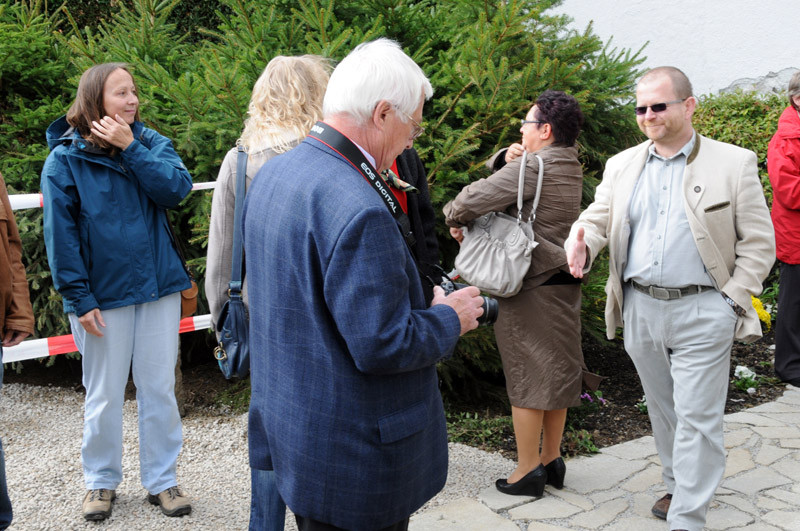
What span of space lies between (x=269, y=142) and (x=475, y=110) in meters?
2.12

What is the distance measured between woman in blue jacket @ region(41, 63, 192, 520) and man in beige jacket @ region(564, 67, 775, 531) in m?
1.95

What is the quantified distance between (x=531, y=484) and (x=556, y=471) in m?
0.20

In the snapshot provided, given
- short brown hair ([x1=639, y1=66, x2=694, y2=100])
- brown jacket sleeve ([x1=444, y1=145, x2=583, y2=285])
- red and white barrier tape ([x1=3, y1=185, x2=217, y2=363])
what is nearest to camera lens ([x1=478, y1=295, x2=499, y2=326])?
brown jacket sleeve ([x1=444, y1=145, x2=583, y2=285])

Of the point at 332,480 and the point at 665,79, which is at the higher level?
the point at 665,79

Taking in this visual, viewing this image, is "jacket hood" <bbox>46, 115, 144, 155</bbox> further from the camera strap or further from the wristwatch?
the wristwatch

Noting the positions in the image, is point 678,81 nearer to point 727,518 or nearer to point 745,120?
point 727,518

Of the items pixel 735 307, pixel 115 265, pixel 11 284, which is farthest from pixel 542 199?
pixel 11 284

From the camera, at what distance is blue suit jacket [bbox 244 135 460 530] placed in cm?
185

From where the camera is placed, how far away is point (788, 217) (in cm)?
515

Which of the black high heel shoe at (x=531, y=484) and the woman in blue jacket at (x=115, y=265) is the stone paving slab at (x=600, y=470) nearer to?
the black high heel shoe at (x=531, y=484)

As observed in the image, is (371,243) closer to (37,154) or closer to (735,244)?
(735,244)

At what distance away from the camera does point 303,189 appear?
1931 mm

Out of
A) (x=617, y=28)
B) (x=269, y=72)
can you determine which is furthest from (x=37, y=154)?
(x=617, y=28)

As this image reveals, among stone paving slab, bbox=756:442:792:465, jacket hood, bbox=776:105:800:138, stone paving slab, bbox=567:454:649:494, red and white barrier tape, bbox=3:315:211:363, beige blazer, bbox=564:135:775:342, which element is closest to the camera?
beige blazer, bbox=564:135:775:342
